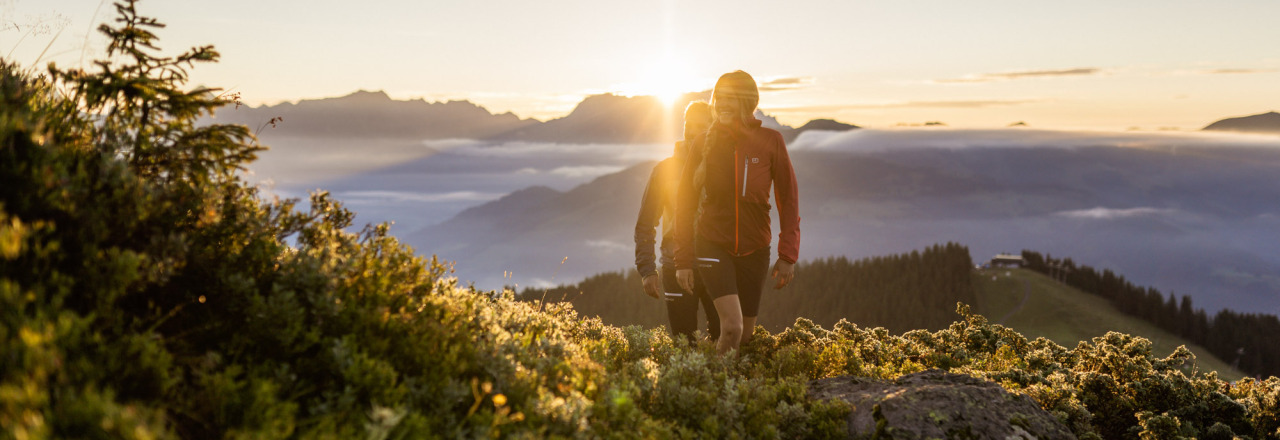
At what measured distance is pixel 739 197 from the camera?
6.92m

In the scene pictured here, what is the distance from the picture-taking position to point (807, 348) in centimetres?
693

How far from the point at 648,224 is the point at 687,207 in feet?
4.57

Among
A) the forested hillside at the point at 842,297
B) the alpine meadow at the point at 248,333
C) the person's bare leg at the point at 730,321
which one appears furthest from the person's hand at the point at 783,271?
the forested hillside at the point at 842,297

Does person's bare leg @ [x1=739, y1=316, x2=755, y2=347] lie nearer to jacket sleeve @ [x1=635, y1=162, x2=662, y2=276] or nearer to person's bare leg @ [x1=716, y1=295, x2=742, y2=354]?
person's bare leg @ [x1=716, y1=295, x2=742, y2=354]

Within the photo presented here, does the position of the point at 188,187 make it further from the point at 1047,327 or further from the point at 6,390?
the point at 1047,327

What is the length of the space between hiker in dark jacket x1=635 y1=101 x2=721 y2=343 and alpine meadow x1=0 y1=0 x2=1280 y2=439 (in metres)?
2.55

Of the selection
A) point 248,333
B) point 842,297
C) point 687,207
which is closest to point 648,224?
point 687,207

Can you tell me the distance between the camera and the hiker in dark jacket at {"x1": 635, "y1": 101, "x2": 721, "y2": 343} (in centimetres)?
816

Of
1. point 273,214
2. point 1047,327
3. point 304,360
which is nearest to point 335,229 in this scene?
point 273,214

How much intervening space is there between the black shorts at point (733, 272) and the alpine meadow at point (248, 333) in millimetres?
1179

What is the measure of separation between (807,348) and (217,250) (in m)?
5.33

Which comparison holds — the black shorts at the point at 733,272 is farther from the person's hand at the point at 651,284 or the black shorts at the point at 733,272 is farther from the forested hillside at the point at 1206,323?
the forested hillside at the point at 1206,323

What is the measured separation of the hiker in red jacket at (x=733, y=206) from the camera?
22.7 feet

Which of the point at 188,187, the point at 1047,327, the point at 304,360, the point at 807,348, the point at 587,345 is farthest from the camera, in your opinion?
the point at 1047,327
